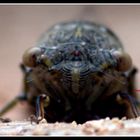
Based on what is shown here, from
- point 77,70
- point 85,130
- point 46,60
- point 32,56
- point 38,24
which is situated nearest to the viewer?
point 85,130

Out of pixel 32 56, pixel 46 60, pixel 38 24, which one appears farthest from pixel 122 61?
pixel 38 24

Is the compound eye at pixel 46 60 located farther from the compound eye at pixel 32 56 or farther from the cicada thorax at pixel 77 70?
the compound eye at pixel 32 56

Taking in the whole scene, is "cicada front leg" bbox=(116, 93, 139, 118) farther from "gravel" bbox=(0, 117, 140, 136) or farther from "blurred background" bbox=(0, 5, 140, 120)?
"blurred background" bbox=(0, 5, 140, 120)

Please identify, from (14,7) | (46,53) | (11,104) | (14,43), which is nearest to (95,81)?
(46,53)

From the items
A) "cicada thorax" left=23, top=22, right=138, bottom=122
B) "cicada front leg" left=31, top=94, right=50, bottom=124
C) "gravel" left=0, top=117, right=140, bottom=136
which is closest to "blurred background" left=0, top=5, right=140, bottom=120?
"cicada thorax" left=23, top=22, right=138, bottom=122

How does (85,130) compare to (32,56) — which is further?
(32,56)

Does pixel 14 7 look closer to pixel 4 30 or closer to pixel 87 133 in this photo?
pixel 4 30

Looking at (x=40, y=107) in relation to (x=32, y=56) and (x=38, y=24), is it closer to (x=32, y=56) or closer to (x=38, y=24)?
(x=32, y=56)
